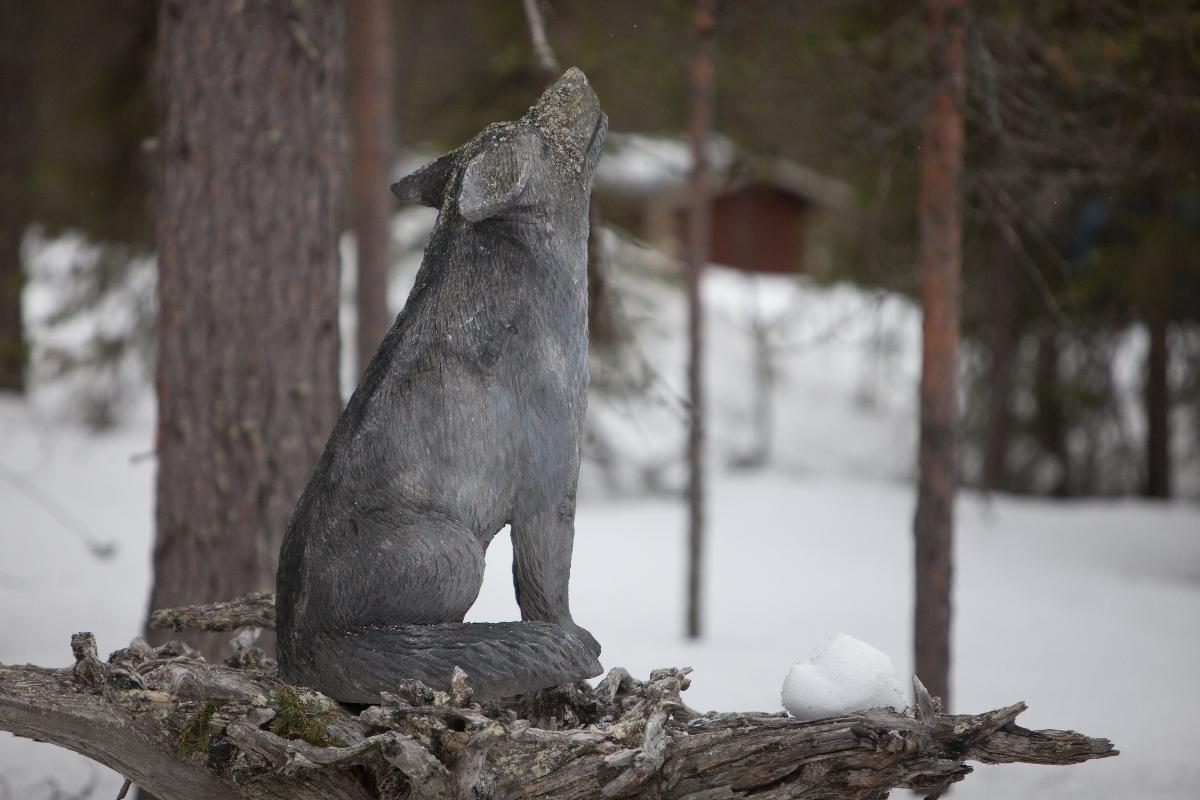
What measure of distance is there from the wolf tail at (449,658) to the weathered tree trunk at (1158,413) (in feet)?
30.7

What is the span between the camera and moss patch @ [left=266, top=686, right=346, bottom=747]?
284 centimetres

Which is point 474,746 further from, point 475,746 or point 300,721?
point 300,721

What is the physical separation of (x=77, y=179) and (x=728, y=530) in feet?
21.7

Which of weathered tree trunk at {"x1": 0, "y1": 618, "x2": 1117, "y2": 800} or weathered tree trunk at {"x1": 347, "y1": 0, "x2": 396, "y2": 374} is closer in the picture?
weathered tree trunk at {"x1": 0, "y1": 618, "x2": 1117, "y2": 800}

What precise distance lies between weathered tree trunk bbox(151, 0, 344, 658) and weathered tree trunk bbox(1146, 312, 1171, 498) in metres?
8.67

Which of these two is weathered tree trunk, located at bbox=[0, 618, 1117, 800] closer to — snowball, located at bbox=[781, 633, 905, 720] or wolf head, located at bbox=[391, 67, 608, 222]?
snowball, located at bbox=[781, 633, 905, 720]

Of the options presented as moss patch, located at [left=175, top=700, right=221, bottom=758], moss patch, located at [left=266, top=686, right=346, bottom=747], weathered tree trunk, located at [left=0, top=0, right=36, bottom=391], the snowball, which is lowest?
moss patch, located at [left=175, top=700, right=221, bottom=758]

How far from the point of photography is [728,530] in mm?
11344

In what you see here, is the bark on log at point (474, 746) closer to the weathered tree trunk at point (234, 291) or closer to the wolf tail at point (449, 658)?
the wolf tail at point (449, 658)

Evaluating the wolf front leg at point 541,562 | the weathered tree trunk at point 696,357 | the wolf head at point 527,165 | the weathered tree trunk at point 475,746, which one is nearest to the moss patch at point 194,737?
the weathered tree trunk at point 475,746

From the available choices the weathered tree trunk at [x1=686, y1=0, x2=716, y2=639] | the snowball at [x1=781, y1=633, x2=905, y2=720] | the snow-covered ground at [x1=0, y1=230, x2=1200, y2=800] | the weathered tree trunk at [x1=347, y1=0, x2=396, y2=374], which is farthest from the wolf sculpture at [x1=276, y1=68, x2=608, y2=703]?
the weathered tree trunk at [x1=686, y1=0, x2=716, y2=639]

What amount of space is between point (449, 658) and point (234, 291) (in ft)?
7.77

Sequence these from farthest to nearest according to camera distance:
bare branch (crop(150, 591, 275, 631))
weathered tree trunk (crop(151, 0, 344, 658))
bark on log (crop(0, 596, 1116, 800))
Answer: weathered tree trunk (crop(151, 0, 344, 658))
bare branch (crop(150, 591, 275, 631))
bark on log (crop(0, 596, 1116, 800))

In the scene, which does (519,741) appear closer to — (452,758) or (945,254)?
(452,758)
